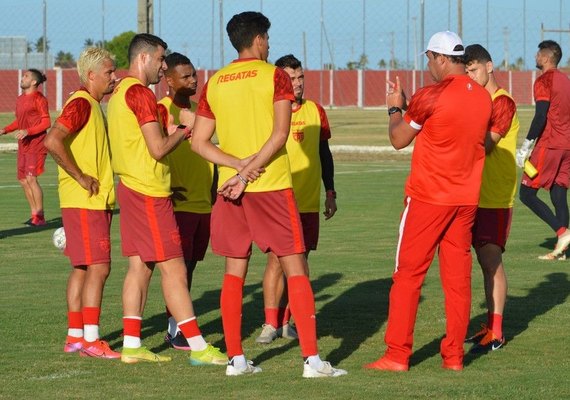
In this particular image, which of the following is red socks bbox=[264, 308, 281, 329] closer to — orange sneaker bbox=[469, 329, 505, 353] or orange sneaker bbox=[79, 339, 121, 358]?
orange sneaker bbox=[79, 339, 121, 358]

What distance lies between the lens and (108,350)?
29.5 ft

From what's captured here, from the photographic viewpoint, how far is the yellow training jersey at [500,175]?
30.8 feet

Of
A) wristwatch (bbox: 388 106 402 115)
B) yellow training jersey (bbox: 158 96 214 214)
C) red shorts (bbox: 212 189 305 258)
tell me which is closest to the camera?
red shorts (bbox: 212 189 305 258)

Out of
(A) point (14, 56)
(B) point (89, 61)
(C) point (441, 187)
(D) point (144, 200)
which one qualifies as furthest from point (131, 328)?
(A) point (14, 56)

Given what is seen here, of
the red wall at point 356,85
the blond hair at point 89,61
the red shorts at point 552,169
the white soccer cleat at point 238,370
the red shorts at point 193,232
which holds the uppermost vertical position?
the red wall at point 356,85

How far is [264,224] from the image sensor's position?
26.6 feet

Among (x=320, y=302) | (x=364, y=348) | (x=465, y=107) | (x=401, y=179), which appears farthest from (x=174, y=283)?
(x=401, y=179)

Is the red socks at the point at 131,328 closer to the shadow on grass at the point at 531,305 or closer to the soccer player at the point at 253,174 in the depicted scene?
the soccer player at the point at 253,174

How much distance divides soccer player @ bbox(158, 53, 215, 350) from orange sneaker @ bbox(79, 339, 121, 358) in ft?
1.98

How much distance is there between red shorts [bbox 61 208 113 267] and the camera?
353 inches

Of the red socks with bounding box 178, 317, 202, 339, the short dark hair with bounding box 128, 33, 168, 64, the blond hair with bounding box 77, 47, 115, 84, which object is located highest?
the short dark hair with bounding box 128, 33, 168, 64

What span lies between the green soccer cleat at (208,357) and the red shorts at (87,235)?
0.98m

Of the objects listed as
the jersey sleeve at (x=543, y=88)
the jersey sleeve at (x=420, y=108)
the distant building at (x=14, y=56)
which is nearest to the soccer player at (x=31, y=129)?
the jersey sleeve at (x=543, y=88)

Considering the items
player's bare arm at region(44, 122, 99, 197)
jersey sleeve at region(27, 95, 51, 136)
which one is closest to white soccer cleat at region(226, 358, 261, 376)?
player's bare arm at region(44, 122, 99, 197)
